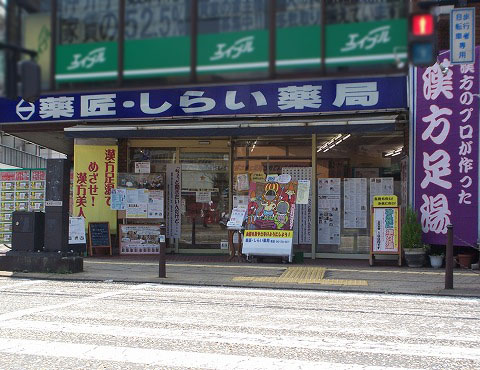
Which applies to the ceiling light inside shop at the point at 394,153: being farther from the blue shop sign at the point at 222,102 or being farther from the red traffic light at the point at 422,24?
the red traffic light at the point at 422,24

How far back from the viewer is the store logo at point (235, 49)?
574 cm

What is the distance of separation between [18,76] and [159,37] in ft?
5.08

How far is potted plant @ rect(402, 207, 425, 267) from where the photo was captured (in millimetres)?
14070

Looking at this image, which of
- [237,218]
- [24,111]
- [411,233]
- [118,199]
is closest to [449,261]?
[411,233]

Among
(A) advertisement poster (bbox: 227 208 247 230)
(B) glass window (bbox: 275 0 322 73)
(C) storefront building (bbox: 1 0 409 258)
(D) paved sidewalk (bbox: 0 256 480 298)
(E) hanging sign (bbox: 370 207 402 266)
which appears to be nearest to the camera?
(B) glass window (bbox: 275 0 322 73)

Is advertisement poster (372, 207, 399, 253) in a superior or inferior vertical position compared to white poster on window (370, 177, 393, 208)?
inferior

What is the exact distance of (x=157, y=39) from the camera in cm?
613

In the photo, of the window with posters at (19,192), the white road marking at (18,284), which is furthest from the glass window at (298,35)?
the window with posters at (19,192)

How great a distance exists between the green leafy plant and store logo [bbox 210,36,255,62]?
31.0 ft

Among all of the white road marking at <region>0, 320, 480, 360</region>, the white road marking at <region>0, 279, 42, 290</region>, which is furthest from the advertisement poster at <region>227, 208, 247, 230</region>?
the white road marking at <region>0, 320, 480, 360</region>

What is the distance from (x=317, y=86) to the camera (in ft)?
49.6

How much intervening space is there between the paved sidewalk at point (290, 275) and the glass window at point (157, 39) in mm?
6510

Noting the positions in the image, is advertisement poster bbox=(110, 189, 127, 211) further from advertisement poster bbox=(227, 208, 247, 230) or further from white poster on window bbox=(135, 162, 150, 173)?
advertisement poster bbox=(227, 208, 247, 230)

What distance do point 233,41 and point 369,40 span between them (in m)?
1.30
